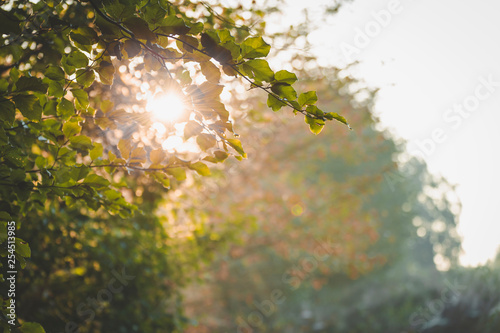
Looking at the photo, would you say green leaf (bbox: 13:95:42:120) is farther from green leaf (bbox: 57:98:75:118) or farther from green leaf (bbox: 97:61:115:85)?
green leaf (bbox: 97:61:115:85)

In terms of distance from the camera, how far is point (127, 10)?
1012 millimetres

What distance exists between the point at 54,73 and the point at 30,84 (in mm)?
86

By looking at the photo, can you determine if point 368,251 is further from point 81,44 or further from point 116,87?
point 81,44

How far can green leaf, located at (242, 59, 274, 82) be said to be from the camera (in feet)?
3.44

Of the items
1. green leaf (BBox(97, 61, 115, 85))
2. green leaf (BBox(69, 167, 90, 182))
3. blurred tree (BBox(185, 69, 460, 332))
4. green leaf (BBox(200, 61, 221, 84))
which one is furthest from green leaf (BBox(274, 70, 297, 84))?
blurred tree (BBox(185, 69, 460, 332))

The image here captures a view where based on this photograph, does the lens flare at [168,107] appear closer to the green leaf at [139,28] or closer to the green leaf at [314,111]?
the green leaf at [139,28]

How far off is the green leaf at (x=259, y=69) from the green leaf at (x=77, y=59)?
54cm

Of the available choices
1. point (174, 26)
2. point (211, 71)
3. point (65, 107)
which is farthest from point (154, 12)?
point (65, 107)

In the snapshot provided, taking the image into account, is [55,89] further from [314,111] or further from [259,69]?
[314,111]

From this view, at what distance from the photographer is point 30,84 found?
117 centimetres

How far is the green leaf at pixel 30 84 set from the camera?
1157mm

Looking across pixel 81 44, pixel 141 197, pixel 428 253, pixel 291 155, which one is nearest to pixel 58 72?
pixel 81 44

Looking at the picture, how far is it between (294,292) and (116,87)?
16.9 metres

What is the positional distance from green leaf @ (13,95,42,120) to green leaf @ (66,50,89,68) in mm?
211
